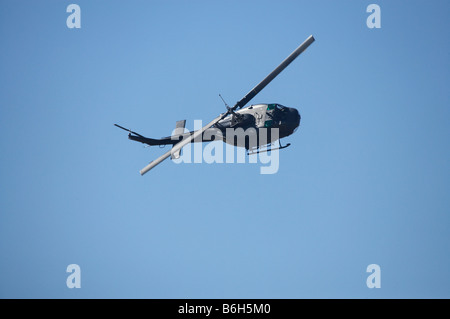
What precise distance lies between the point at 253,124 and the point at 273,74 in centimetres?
280

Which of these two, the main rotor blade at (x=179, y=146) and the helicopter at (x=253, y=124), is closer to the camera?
the helicopter at (x=253, y=124)

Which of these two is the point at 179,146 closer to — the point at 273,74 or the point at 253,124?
the point at 253,124

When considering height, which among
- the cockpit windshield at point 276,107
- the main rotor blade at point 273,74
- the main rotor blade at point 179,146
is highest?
the main rotor blade at point 273,74

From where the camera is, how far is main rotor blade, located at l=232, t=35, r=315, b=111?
86.6ft

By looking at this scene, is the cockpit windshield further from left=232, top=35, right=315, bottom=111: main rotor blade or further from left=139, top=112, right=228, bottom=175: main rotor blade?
left=139, top=112, right=228, bottom=175: main rotor blade

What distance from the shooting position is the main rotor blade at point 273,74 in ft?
86.6

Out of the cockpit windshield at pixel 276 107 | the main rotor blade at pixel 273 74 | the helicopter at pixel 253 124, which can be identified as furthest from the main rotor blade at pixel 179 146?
the cockpit windshield at pixel 276 107

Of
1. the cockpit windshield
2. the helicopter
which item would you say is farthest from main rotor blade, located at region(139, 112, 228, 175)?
the cockpit windshield

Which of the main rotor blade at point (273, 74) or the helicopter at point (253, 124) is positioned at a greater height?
the main rotor blade at point (273, 74)

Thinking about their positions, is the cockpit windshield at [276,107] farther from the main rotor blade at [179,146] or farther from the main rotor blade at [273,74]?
the main rotor blade at [179,146]
